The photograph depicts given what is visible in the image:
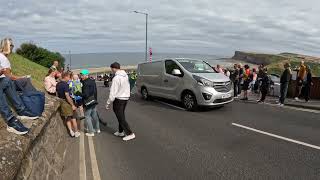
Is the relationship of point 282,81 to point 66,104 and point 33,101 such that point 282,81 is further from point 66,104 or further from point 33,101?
point 33,101

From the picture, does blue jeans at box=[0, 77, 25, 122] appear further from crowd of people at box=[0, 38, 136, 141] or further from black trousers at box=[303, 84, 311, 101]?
black trousers at box=[303, 84, 311, 101]

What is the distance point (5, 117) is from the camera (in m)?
5.63

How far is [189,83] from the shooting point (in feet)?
45.2

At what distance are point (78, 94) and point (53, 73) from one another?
1.86 meters

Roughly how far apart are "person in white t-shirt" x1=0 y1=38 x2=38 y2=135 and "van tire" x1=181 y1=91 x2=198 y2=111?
782 cm

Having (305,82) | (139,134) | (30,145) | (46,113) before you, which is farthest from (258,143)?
(305,82)

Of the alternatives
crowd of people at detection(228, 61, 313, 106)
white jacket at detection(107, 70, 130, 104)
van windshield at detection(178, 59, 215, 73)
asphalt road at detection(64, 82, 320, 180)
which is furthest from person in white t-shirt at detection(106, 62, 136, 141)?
crowd of people at detection(228, 61, 313, 106)

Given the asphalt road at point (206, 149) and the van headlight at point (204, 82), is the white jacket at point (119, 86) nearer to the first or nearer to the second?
the asphalt road at point (206, 149)

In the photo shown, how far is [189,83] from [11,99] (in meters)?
8.32

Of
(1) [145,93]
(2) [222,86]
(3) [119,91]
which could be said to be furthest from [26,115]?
(1) [145,93]

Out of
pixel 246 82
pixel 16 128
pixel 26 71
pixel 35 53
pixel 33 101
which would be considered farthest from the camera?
pixel 35 53

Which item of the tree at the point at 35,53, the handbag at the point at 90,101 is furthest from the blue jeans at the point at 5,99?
the tree at the point at 35,53

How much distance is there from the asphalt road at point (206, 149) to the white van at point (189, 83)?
3.31 feet

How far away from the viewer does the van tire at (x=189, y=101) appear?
537 inches
